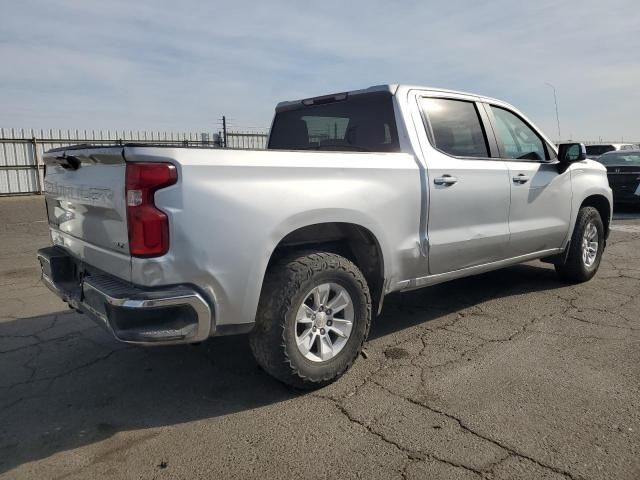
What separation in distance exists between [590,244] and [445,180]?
9.49ft

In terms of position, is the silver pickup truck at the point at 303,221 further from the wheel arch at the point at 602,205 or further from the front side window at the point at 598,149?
the front side window at the point at 598,149

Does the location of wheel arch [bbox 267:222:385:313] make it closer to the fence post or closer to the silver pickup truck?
the silver pickup truck

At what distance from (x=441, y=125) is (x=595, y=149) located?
60.4ft

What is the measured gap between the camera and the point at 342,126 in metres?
4.47

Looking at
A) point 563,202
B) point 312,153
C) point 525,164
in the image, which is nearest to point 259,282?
point 312,153

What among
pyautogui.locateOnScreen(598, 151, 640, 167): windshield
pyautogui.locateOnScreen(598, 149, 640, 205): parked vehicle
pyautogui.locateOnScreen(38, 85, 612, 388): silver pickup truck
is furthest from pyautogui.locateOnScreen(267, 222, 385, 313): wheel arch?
pyautogui.locateOnScreen(598, 151, 640, 167): windshield

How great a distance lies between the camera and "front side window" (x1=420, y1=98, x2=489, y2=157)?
4137 millimetres

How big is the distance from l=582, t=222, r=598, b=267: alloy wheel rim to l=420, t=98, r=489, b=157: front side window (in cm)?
200

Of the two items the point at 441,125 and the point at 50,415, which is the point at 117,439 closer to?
the point at 50,415

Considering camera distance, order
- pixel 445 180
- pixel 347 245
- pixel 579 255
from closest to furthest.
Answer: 1. pixel 347 245
2. pixel 445 180
3. pixel 579 255

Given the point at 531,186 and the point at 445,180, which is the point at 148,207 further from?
the point at 531,186

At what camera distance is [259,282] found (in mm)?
2973

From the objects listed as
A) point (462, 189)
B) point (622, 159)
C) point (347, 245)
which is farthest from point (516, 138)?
point (622, 159)

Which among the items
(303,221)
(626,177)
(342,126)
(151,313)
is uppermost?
(342,126)
